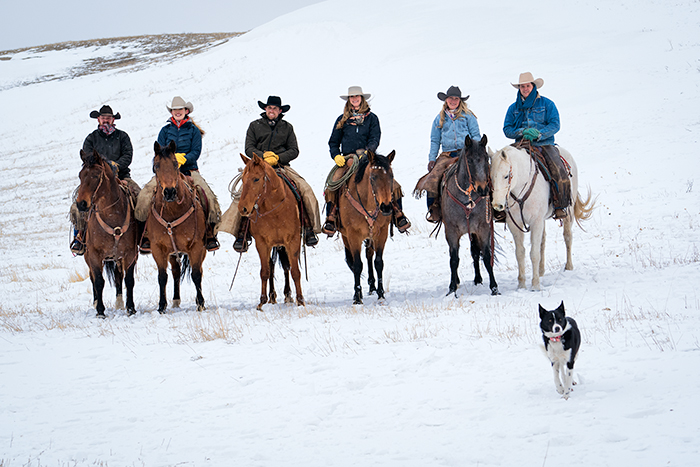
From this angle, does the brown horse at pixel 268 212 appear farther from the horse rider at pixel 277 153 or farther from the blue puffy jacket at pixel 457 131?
the blue puffy jacket at pixel 457 131

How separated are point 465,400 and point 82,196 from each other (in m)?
6.33

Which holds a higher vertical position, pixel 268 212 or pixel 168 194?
pixel 168 194

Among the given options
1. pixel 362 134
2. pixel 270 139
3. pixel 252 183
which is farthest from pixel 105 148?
pixel 362 134

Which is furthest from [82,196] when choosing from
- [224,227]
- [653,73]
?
[653,73]

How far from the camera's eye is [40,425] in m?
4.72

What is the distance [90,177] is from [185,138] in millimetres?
1780

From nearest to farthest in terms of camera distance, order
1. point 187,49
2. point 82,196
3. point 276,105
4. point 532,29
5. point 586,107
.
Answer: point 82,196, point 276,105, point 586,107, point 532,29, point 187,49

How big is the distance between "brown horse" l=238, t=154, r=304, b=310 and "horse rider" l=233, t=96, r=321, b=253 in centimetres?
24

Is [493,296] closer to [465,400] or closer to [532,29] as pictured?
[465,400]

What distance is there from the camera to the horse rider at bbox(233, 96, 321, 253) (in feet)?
30.2

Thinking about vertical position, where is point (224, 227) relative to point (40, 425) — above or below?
above

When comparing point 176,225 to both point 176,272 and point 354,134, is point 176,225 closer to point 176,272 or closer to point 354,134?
point 176,272

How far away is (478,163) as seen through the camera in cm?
835

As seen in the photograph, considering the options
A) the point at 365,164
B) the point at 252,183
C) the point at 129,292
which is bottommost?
the point at 129,292
